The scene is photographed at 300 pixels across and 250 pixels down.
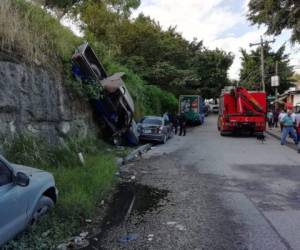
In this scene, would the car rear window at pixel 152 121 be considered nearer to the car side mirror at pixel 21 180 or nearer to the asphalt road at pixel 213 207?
the asphalt road at pixel 213 207

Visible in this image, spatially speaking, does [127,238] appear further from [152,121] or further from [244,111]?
[244,111]

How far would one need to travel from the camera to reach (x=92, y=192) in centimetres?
701

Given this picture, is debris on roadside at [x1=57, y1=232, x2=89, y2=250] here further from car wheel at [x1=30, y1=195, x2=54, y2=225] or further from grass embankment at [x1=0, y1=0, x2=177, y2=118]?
grass embankment at [x1=0, y1=0, x2=177, y2=118]

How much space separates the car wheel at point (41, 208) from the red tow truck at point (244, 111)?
57.9ft

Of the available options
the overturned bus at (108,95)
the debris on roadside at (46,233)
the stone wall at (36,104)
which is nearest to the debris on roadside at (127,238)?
the debris on roadside at (46,233)

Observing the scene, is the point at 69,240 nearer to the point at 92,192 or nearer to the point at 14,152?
the point at 92,192

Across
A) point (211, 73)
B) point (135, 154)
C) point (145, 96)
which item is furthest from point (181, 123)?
point (211, 73)

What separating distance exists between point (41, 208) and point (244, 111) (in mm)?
18121

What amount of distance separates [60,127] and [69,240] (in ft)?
20.3

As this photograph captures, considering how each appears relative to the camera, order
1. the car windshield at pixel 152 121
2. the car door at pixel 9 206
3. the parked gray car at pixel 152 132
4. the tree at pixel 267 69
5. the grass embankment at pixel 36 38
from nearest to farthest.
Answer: the car door at pixel 9 206
the grass embankment at pixel 36 38
the parked gray car at pixel 152 132
the car windshield at pixel 152 121
the tree at pixel 267 69

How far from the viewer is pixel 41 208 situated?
510cm

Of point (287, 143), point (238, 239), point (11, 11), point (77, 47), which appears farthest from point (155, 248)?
point (287, 143)

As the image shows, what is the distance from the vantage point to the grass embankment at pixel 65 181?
505 centimetres

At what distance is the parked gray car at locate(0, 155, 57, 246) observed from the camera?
400cm
